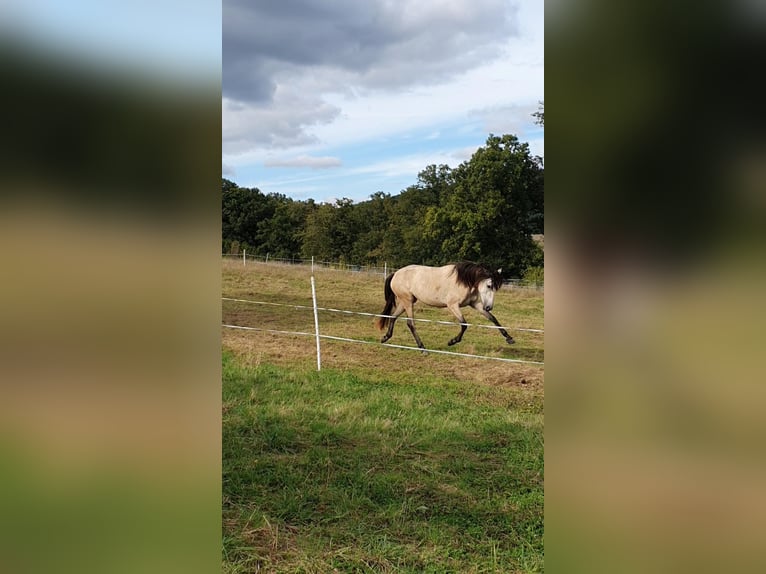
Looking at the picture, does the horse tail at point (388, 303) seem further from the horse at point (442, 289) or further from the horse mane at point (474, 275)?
the horse mane at point (474, 275)

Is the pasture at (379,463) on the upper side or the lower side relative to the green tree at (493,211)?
lower

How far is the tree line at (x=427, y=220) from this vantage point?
83.9ft

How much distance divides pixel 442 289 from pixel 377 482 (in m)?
6.85

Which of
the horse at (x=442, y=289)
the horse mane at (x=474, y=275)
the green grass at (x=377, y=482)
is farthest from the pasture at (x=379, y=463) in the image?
the horse mane at (x=474, y=275)

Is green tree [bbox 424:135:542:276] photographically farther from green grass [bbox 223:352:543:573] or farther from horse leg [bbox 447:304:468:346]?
green grass [bbox 223:352:543:573]

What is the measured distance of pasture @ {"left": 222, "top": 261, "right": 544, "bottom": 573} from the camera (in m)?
2.37

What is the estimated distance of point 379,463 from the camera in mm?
3578
